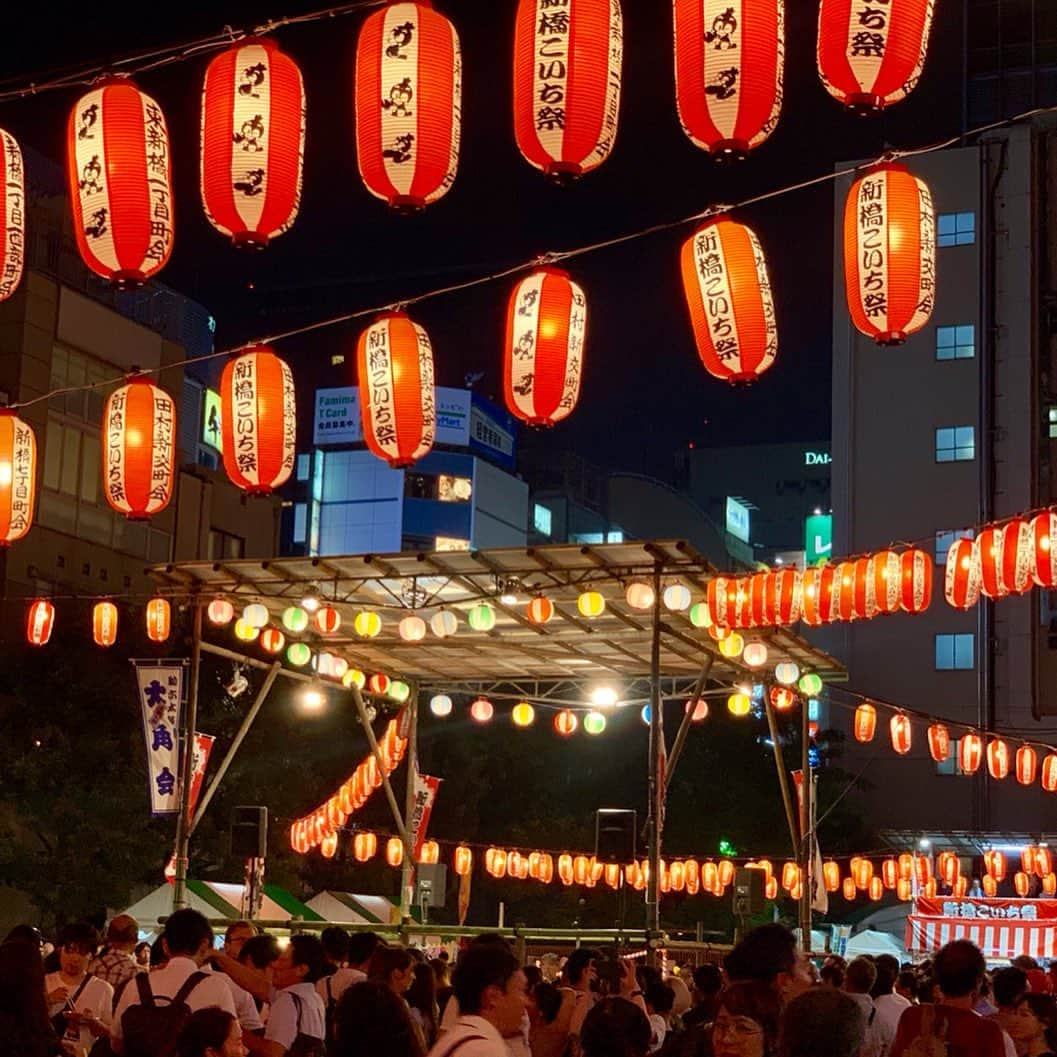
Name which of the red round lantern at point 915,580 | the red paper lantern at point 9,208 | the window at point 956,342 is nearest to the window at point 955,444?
the window at point 956,342

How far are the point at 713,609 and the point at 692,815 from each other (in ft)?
71.0

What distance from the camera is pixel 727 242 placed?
42.6ft

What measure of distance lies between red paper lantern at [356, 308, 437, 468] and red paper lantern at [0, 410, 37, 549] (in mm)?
4419

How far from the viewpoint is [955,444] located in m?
44.4

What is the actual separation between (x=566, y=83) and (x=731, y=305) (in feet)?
10.1

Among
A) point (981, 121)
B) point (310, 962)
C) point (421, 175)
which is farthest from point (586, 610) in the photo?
point (981, 121)

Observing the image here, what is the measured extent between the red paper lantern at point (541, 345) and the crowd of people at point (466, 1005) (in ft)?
16.3

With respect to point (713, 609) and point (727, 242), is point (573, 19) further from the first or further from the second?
point (713, 609)

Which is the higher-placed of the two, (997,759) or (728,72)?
(728,72)

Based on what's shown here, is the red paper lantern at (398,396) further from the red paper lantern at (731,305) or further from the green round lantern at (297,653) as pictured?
the green round lantern at (297,653)

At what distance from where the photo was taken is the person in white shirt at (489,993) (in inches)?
207

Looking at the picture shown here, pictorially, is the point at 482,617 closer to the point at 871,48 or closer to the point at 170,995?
the point at 871,48

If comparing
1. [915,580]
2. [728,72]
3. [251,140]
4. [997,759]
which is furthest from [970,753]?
[251,140]

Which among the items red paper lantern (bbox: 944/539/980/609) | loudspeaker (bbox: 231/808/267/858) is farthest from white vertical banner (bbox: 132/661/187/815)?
red paper lantern (bbox: 944/539/980/609)
